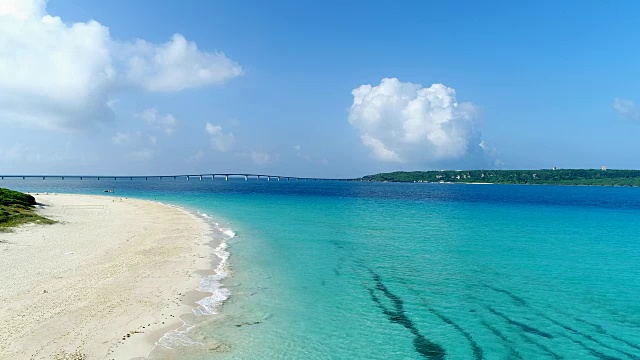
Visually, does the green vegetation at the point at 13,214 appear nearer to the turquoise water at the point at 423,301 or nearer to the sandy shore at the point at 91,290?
the sandy shore at the point at 91,290

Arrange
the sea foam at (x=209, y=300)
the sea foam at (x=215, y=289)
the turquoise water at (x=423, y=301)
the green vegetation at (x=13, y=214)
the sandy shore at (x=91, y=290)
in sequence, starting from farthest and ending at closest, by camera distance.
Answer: the green vegetation at (x=13, y=214)
the sea foam at (x=215, y=289)
the turquoise water at (x=423, y=301)
the sea foam at (x=209, y=300)
the sandy shore at (x=91, y=290)

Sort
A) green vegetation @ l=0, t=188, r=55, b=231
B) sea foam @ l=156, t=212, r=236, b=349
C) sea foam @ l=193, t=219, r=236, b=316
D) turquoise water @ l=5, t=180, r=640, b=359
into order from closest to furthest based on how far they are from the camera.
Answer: sea foam @ l=156, t=212, r=236, b=349, turquoise water @ l=5, t=180, r=640, b=359, sea foam @ l=193, t=219, r=236, b=316, green vegetation @ l=0, t=188, r=55, b=231

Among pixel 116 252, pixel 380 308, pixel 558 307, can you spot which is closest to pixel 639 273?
pixel 558 307

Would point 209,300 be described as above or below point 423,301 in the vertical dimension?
above

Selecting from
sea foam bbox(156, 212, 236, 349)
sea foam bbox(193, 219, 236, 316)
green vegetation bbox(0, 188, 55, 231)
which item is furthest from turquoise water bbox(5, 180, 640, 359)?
green vegetation bbox(0, 188, 55, 231)

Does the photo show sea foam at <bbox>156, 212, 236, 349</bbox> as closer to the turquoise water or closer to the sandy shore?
the turquoise water

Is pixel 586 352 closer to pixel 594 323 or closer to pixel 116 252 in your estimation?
pixel 594 323

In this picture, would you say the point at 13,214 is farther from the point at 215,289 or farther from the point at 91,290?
the point at 215,289

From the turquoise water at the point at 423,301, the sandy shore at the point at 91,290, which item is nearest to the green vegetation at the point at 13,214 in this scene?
the sandy shore at the point at 91,290

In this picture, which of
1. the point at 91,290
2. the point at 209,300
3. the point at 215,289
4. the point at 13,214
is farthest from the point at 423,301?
the point at 13,214
